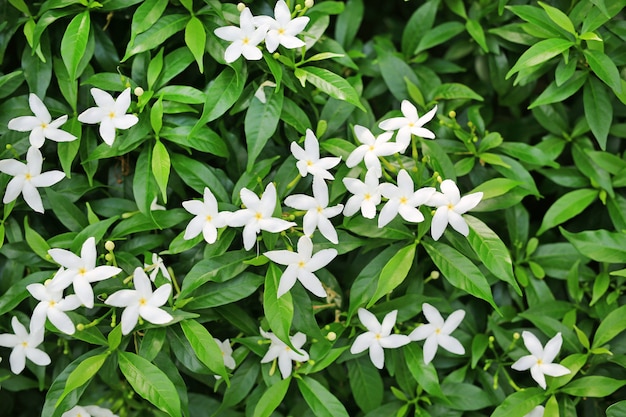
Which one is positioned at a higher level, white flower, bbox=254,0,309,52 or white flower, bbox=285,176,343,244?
white flower, bbox=254,0,309,52

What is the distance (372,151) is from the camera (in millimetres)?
1297

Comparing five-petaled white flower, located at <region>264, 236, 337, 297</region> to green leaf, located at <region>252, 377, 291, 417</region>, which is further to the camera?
green leaf, located at <region>252, 377, 291, 417</region>

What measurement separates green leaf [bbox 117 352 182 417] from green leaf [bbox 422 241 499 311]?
23.0 inches

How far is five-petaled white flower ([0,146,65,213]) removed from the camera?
1.34 m

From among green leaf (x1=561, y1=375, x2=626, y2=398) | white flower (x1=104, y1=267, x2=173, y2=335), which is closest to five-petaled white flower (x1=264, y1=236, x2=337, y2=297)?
white flower (x1=104, y1=267, x2=173, y2=335)

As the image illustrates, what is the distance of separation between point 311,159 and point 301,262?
204mm

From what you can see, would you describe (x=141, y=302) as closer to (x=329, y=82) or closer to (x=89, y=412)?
(x=89, y=412)

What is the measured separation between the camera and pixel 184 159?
139 centimetres

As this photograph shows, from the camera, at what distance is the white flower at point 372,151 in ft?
4.20

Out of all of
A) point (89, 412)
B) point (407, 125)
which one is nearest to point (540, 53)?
point (407, 125)

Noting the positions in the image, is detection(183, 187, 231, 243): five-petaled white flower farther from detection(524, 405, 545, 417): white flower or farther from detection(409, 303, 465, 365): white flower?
detection(524, 405, 545, 417): white flower

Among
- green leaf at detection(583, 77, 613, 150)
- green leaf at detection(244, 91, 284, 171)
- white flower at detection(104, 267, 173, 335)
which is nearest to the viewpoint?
white flower at detection(104, 267, 173, 335)

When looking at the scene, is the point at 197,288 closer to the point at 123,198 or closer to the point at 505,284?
the point at 123,198

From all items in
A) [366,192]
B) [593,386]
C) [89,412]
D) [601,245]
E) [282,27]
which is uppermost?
[282,27]
